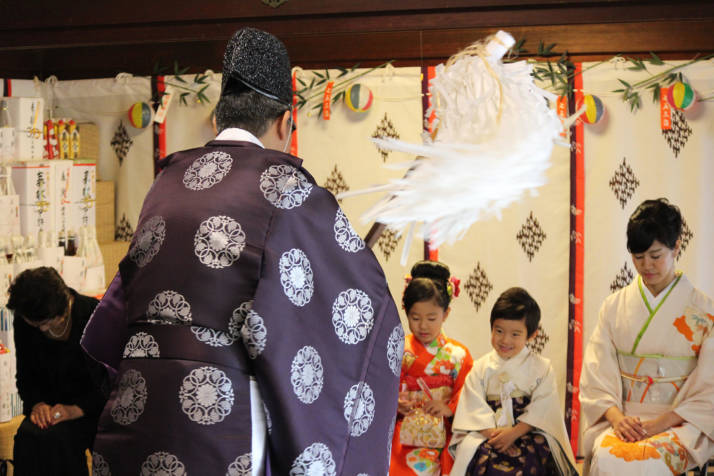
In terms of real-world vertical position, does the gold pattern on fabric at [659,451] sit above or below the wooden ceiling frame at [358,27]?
below

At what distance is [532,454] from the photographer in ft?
12.5

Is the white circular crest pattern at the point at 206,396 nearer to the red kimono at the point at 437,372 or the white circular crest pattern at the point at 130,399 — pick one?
the white circular crest pattern at the point at 130,399

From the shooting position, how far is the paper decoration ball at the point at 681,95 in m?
4.75

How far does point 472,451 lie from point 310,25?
2.36 m

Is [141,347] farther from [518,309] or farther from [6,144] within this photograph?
[6,144]

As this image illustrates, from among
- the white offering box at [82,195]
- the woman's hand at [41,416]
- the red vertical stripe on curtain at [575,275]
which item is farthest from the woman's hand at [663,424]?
the white offering box at [82,195]

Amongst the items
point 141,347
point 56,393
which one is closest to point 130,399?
point 141,347

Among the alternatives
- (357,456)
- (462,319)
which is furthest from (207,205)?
(462,319)

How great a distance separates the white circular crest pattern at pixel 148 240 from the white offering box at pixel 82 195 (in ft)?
11.5

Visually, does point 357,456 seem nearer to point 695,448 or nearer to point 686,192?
point 695,448

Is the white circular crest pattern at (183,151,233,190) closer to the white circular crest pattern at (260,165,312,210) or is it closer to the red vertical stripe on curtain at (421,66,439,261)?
the white circular crest pattern at (260,165,312,210)

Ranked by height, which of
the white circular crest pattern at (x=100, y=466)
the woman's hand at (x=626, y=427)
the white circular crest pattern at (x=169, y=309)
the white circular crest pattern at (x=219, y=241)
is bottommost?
the woman's hand at (x=626, y=427)

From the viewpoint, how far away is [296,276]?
1.76 m

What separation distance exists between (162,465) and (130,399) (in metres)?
0.17
